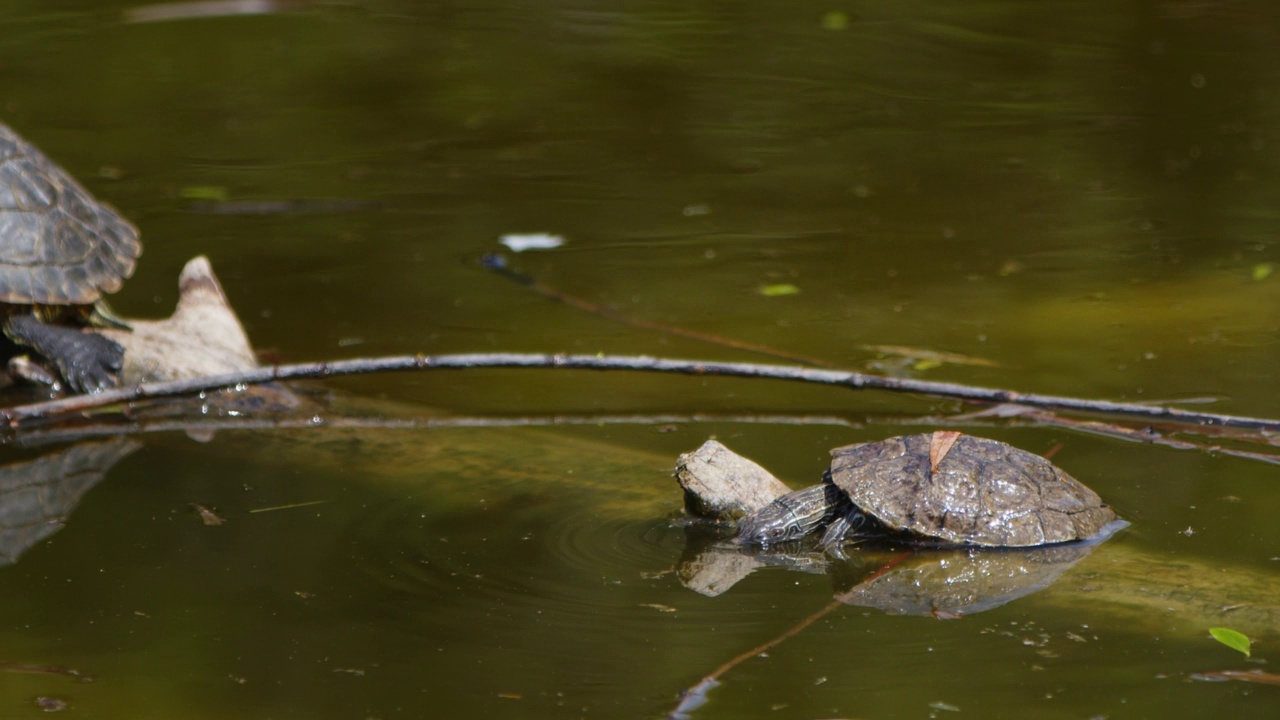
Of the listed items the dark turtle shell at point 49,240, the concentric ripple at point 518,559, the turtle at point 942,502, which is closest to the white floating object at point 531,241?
the dark turtle shell at point 49,240

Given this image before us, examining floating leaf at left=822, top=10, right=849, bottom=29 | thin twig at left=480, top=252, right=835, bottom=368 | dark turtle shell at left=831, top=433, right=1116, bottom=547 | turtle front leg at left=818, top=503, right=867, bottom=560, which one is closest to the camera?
dark turtle shell at left=831, top=433, right=1116, bottom=547

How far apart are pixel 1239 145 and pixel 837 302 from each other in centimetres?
309

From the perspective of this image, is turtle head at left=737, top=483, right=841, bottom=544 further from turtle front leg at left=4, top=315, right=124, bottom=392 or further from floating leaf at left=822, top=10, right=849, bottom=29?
floating leaf at left=822, top=10, right=849, bottom=29

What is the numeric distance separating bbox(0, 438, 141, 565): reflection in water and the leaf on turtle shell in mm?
2179

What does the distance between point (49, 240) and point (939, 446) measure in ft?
10.2

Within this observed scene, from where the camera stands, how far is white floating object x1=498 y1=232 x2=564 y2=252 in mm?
6098

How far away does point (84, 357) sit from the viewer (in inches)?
176

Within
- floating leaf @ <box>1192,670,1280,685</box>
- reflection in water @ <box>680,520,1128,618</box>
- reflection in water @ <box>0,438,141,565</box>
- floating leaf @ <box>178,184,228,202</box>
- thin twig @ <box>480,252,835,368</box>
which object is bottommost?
reflection in water @ <box>0,438,141,565</box>

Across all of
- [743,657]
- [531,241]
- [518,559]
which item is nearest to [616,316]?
[531,241]

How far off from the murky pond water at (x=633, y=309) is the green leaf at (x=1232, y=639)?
3 cm

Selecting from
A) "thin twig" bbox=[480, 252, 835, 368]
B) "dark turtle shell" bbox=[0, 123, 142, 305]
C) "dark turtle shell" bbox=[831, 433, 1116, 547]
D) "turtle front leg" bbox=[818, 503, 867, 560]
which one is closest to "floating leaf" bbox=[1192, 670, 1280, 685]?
"dark turtle shell" bbox=[831, 433, 1116, 547]

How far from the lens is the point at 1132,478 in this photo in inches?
145

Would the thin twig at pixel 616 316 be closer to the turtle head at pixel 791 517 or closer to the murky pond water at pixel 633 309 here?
the murky pond water at pixel 633 309

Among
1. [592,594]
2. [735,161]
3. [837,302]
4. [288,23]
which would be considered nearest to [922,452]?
[592,594]
